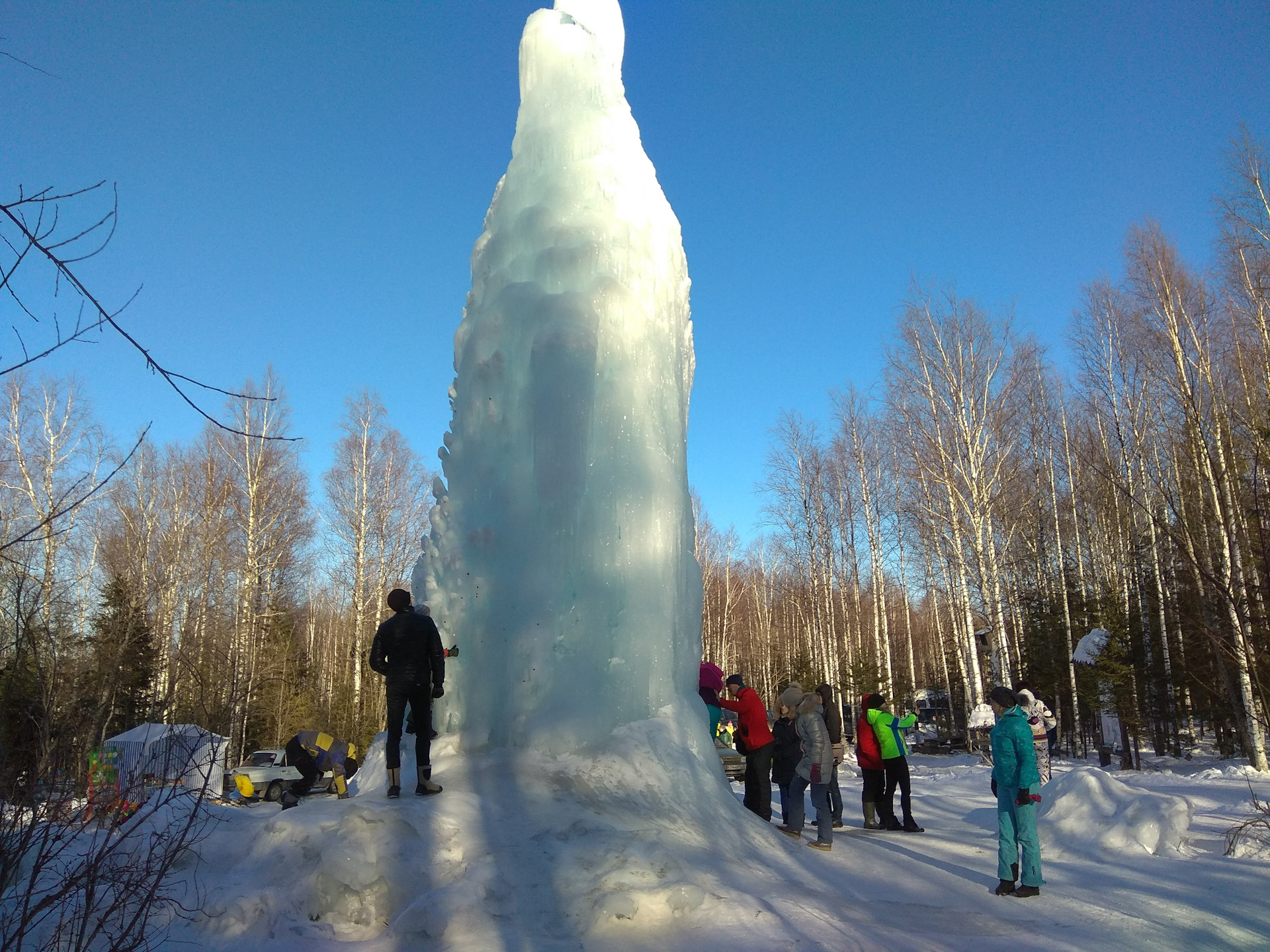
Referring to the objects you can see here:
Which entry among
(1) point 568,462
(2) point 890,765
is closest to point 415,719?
(1) point 568,462

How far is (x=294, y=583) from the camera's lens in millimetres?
27109

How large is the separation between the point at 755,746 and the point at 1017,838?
212 centimetres

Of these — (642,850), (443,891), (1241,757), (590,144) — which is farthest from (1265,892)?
(1241,757)

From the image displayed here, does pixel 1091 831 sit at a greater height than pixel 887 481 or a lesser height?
lesser

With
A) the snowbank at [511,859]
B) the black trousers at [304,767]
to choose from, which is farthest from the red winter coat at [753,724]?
the black trousers at [304,767]

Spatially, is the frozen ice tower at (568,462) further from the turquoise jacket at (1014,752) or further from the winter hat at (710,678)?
the turquoise jacket at (1014,752)

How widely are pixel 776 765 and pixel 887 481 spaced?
1935 centimetres

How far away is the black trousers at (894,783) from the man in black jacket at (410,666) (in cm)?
435

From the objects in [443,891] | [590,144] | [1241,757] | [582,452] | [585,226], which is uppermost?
[590,144]

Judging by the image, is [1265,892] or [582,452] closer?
[1265,892]

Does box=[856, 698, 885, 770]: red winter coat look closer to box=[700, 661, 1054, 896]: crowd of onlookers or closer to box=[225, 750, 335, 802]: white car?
box=[700, 661, 1054, 896]: crowd of onlookers

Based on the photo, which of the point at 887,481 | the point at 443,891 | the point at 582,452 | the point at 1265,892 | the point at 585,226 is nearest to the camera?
the point at 443,891

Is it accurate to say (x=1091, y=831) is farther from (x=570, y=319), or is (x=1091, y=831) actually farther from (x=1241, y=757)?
(x=1241, y=757)

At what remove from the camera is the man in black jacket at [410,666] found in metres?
5.33
